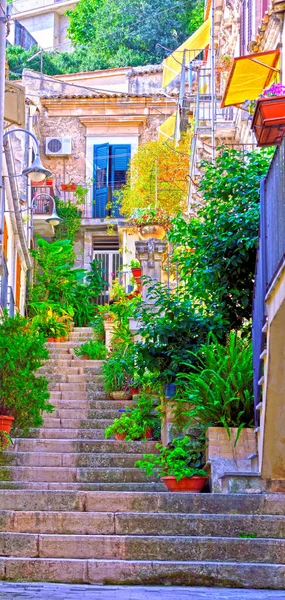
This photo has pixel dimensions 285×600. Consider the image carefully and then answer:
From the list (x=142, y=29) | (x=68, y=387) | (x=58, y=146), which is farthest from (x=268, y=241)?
(x=142, y=29)

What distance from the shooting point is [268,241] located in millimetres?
8664

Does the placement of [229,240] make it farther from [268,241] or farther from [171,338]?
[268,241]

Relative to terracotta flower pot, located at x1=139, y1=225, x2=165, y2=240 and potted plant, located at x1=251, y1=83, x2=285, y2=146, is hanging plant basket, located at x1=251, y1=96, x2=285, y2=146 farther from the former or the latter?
terracotta flower pot, located at x1=139, y1=225, x2=165, y2=240

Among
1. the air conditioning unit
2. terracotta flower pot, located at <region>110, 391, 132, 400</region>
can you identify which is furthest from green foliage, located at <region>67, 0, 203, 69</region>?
terracotta flower pot, located at <region>110, 391, 132, 400</region>

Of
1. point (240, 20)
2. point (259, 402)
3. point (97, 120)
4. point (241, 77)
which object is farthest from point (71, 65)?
point (259, 402)

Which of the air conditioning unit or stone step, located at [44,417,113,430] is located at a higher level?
the air conditioning unit

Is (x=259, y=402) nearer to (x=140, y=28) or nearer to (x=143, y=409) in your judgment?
(x=143, y=409)

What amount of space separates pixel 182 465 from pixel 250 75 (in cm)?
630

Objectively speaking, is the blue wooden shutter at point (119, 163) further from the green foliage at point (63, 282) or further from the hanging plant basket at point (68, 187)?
the green foliage at point (63, 282)

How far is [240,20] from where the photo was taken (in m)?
18.9

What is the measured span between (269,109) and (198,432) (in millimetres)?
3749

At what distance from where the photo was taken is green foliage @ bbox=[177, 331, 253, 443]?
1048 centimetres

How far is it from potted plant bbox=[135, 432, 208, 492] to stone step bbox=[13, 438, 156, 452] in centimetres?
145

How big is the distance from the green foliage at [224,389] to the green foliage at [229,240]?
0.90 meters
